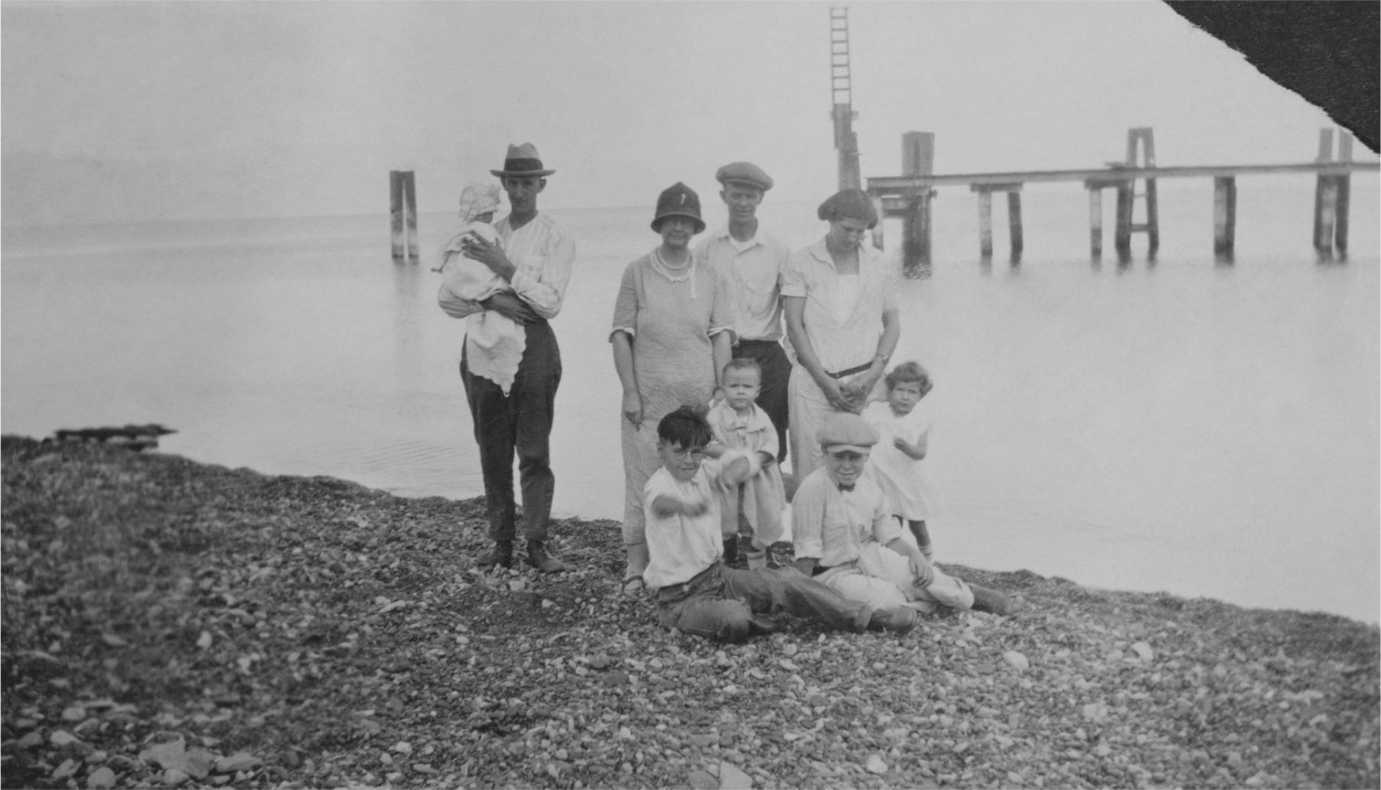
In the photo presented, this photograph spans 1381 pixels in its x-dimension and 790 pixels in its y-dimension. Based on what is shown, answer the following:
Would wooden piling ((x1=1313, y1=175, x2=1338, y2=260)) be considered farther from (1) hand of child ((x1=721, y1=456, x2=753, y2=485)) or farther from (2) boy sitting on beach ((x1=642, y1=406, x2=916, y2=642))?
(2) boy sitting on beach ((x1=642, y1=406, x2=916, y2=642))

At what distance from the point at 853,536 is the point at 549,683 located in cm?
120

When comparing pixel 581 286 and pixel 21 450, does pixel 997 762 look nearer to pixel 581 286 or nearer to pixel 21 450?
pixel 21 450

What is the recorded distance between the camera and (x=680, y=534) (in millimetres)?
4629

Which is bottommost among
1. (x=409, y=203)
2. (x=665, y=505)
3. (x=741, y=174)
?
(x=665, y=505)

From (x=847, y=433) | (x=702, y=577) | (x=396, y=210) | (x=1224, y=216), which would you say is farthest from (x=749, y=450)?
(x=1224, y=216)

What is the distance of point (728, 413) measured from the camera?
495cm

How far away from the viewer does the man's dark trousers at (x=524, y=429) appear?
17.1 ft

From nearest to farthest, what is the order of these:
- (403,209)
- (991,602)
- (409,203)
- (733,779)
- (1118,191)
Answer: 1. (733,779)
2. (991,602)
3. (403,209)
4. (409,203)
5. (1118,191)

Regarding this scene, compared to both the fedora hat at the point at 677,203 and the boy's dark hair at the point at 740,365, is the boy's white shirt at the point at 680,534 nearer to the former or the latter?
the boy's dark hair at the point at 740,365

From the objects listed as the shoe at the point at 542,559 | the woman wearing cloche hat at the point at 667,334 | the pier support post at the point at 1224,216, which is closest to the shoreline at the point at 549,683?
the shoe at the point at 542,559

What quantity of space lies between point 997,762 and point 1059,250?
26.4 m

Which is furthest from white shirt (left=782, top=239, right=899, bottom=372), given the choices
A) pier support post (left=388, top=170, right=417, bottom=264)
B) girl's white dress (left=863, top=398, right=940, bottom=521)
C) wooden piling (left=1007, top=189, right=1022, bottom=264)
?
wooden piling (left=1007, top=189, right=1022, bottom=264)

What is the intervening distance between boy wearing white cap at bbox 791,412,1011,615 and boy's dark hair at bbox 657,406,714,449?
42 centimetres

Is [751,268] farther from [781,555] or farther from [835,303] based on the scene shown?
[781,555]
